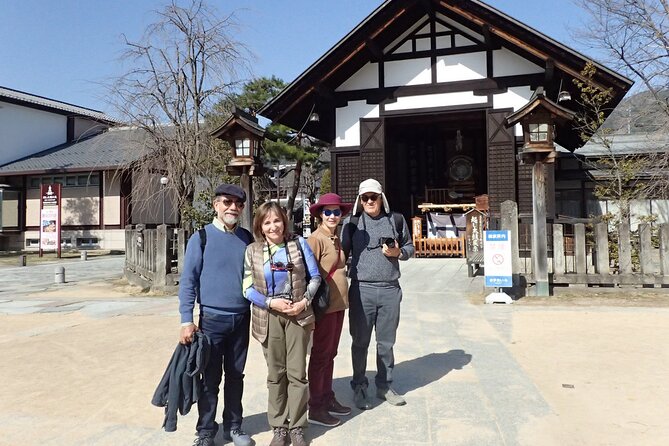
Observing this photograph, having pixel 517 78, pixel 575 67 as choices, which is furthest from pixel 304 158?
pixel 575 67

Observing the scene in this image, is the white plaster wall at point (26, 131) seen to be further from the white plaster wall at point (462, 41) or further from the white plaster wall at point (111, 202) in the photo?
the white plaster wall at point (462, 41)

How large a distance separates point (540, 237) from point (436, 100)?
21.4ft

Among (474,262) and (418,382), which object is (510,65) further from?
(418,382)

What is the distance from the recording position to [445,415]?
11.0ft

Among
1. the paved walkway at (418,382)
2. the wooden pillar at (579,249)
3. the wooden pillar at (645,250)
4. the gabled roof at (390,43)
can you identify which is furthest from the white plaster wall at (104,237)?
the wooden pillar at (645,250)

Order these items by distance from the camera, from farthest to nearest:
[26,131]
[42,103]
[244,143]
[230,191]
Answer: [42,103] < [26,131] < [244,143] < [230,191]

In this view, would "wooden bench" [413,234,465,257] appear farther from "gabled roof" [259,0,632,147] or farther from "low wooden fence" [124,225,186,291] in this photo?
"low wooden fence" [124,225,186,291]

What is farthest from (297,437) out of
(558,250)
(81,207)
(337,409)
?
(81,207)

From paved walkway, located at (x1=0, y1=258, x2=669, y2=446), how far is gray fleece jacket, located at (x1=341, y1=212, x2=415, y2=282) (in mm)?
1036

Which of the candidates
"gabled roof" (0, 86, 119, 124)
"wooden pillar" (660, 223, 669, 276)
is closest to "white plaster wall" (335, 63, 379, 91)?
"wooden pillar" (660, 223, 669, 276)

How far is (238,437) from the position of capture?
2969 millimetres

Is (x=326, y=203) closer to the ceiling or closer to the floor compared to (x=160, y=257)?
closer to the ceiling

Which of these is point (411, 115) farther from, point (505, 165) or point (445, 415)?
point (445, 415)

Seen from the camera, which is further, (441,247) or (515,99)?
(441,247)
